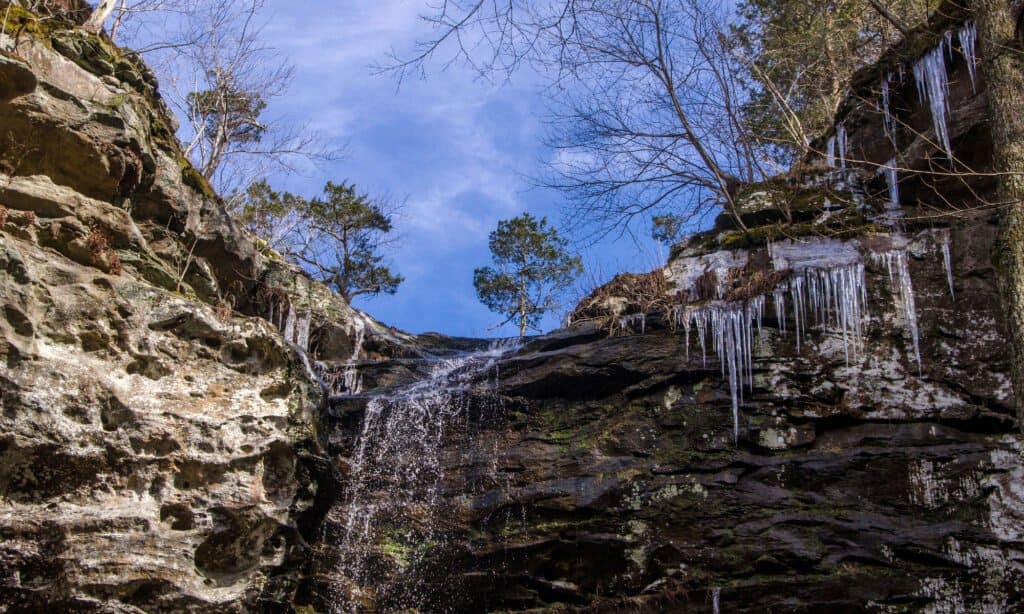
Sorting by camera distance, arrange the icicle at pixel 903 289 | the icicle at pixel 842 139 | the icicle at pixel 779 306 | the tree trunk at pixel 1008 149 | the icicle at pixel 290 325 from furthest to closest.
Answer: the icicle at pixel 290 325, the icicle at pixel 842 139, the icicle at pixel 779 306, the icicle at pixel 903 289, the tree trunk at pixel 1008 149

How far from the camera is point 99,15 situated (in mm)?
11016

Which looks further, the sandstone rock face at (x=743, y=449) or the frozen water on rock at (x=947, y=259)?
the frozen water on rock at (x=947, y=259)

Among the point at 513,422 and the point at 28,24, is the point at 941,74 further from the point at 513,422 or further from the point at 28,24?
the point at 28,24

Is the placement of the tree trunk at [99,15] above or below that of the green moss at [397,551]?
above

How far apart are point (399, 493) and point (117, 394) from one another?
147 inches

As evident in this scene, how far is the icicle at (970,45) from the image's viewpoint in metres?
11.0

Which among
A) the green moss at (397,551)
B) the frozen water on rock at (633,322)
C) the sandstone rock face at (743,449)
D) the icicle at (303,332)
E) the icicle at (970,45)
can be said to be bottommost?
the green moss at (397,551)

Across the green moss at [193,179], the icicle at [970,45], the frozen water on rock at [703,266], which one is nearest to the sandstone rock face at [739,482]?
the frozen water on rock at [703,266]

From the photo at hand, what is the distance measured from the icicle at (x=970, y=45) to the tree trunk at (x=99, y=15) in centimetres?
1109

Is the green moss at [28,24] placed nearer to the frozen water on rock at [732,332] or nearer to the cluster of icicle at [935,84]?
the frozen water on rock at [732,332]

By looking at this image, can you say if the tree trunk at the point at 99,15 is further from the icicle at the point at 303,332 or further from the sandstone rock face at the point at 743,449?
the sandstone rock face at the point at 743,449

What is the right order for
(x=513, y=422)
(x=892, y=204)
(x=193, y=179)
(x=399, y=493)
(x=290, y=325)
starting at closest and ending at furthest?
(x=399, y=493), (x=513, y=422), (x=892, y=204), (x=193, y=179), (x=290, y=325)

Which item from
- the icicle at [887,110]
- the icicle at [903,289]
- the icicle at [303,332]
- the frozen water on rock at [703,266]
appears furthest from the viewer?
the icicle at [303,332]

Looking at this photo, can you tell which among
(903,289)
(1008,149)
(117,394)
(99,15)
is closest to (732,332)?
(903,289)
